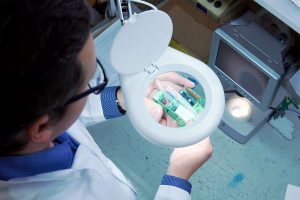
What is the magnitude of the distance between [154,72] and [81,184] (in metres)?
0.28

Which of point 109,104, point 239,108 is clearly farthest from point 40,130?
point 239,108

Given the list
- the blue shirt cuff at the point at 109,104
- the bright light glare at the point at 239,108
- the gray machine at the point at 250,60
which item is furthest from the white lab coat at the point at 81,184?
the bright light glare at the point at 239,108

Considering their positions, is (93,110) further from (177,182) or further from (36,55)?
(36,55)

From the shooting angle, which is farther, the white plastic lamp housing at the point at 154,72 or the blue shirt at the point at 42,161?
the white plastic lamp housing at the point at 154,72

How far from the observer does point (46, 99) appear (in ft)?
1.60

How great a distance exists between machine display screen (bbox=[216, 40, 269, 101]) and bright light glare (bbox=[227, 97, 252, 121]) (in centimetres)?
20

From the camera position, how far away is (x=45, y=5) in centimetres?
46

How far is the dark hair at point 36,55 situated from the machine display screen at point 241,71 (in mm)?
628

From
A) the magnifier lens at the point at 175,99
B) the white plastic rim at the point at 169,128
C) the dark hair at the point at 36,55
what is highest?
the dark hair at the point at 36,55

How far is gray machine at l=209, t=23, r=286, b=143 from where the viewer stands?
1008 mm

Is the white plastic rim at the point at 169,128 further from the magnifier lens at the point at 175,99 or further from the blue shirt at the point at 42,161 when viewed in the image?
the blue shirt at the point at 42,161

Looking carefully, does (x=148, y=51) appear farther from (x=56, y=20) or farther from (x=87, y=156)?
(x=56, y=20)

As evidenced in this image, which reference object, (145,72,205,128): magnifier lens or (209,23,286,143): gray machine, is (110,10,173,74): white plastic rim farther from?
(209,23,286,143): gray machine

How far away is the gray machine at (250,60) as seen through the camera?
3.31 ft
